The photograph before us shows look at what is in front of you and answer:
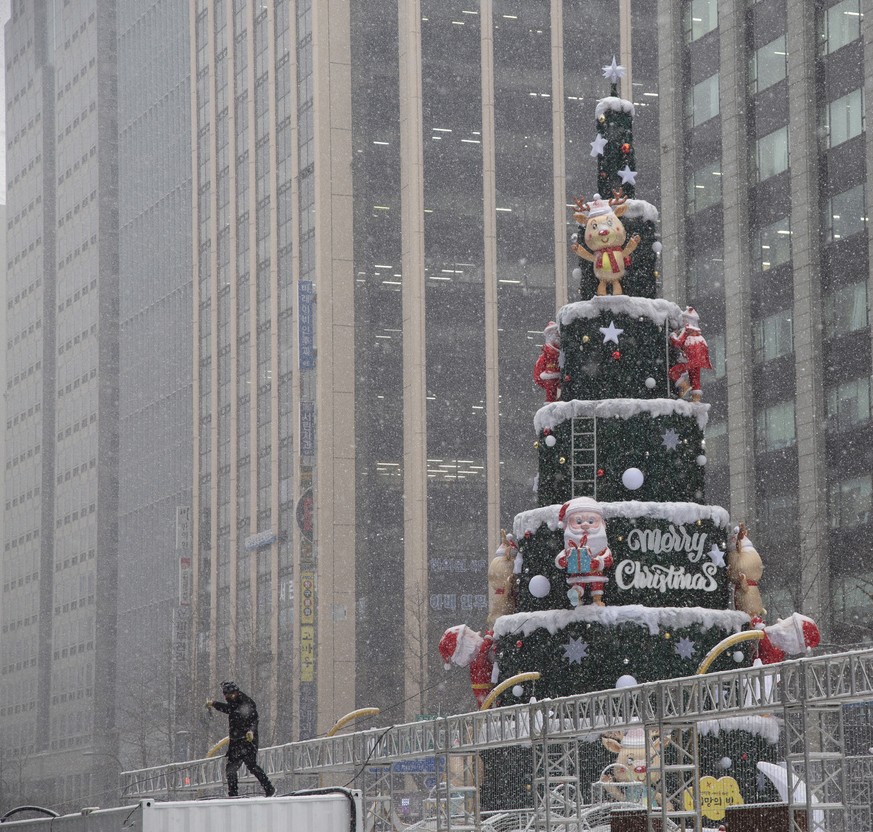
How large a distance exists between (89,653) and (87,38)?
55446 mm

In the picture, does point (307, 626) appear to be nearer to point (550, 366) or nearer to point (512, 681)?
point (550, 366)

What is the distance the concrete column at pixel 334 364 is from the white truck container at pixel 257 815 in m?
80.4

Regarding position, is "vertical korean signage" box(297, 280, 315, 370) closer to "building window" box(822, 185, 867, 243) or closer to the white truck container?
"building window" box(822, 185, 867, 243)

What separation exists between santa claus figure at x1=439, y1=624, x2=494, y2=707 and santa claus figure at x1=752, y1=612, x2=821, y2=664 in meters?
4.33

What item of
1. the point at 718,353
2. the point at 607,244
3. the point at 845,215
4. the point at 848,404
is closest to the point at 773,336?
the point at 718,353

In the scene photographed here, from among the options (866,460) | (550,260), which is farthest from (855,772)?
(550,260)

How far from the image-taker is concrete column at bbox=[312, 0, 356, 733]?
335 ft

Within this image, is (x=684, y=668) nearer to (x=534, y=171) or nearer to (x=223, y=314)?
(x=534, y=171)

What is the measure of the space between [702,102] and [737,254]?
7.74m

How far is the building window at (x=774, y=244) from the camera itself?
7056 cm

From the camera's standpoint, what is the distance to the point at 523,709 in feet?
89.6

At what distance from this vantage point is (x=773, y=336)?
70562 millimetres

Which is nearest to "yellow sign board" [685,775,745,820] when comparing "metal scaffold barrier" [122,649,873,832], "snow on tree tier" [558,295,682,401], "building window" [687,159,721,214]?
"metal scaffold barrier" [122,649,873,832]

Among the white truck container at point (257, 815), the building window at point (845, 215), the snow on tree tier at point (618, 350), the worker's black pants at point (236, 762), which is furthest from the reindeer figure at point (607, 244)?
the building window at point (845, 215)
